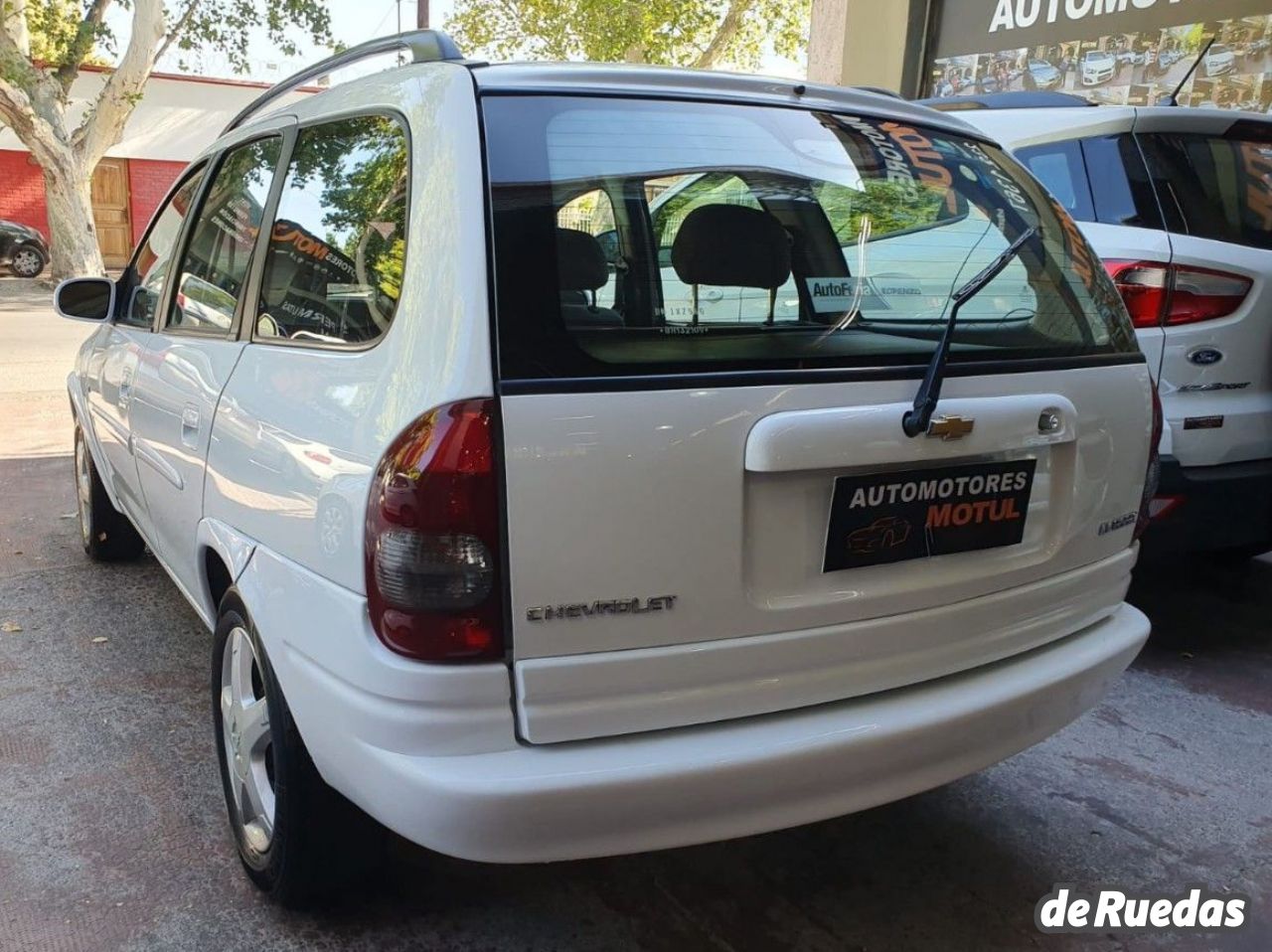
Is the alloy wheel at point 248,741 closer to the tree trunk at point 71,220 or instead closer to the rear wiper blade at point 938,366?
the rear wiper blade at point 938,366

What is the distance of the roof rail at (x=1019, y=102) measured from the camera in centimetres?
474

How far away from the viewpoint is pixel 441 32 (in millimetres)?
2277

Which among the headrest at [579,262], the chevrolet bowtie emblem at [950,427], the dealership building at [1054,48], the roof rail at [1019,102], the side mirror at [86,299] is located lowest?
the side mirror at [86,299]

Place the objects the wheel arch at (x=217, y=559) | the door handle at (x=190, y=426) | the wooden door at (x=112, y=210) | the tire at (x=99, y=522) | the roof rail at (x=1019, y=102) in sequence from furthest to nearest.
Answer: the wooden door at (x=112, y=210)
the roof rail at (x=1019, y=102)
the tire at (x=99, y=522)
the door handle at (x=190, y=426)
the wheel arch at (x=217, y=559)

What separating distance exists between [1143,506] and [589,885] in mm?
1569

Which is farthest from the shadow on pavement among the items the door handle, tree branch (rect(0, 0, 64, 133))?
tree branch (rect(0, 0, 64, 133))

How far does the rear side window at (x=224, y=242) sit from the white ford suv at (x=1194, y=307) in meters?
2.80

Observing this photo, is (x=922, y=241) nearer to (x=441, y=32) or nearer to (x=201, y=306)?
(x=441, y=32)

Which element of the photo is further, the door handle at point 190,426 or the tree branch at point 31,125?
the tree branch at point 31,125

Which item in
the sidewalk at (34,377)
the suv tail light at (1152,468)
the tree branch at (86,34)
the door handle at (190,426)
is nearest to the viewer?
the suv tail light at (1152,468)

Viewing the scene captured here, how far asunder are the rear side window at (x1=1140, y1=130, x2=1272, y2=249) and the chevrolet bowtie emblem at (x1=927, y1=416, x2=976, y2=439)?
2.30 meters

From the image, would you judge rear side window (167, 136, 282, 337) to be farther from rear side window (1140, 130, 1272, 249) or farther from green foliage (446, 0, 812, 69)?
green foliage (446, 0, 812, 69)

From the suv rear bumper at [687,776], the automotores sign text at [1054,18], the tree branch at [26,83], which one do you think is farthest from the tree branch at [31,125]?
the suv rear bumper at [687,776]

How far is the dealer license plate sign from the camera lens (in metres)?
1.98
